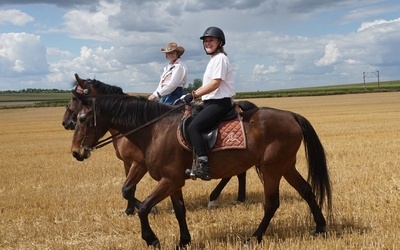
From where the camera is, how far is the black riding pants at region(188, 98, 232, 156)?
5.84m

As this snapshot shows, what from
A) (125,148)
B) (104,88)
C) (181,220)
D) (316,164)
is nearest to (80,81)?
(104,88)

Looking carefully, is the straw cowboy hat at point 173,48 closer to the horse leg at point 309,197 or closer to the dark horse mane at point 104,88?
the dark horse mane at point 104,88

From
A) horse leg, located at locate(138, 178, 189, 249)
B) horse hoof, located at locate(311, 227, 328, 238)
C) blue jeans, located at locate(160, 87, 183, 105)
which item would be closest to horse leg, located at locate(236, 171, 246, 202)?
blue jeans, located at locate(160, 87, 183, 105)

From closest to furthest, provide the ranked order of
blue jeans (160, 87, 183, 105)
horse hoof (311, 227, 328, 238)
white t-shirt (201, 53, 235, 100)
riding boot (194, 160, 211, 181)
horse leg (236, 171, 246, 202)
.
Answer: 1. riding boot (194, 160, 211, 181)
2. white t-shirt (201, 53, 235, 100)
3. horse hoof (311, 227, 328, 238)
4. blue jeans (160, 87, 183, 105)
5. horse leg (236, 171, 246, 202)

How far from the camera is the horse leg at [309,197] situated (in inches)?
257

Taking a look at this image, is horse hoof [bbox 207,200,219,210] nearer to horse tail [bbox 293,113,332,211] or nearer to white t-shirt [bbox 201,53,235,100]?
horse tail [bbox 293,113,332,211]

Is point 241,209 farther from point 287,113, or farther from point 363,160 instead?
point 363,160

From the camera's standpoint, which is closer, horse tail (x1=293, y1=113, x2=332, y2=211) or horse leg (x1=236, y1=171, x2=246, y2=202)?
horse tail (x1=293, y1=113, x2=332, y2=211)

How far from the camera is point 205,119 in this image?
5961mm

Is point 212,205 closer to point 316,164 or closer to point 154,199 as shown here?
point 316,164

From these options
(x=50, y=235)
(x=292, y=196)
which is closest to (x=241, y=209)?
(x=292, y=196)

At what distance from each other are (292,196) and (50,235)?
4771mm

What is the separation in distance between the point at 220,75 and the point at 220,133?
0.80 m

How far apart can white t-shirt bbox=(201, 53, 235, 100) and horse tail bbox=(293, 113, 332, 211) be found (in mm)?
1251
